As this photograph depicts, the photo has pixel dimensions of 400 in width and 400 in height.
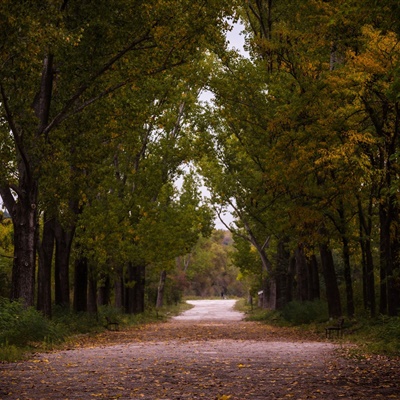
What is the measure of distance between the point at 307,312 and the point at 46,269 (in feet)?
39.8

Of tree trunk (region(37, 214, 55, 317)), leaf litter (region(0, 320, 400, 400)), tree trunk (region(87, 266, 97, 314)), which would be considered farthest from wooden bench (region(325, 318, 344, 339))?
tree trunk (region(87, 266, 97, 314))

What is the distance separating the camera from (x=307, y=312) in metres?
29.7

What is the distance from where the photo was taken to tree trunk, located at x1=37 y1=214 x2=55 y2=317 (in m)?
23.1

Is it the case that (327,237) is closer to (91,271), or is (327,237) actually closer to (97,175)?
(97,175)

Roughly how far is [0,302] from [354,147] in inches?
415

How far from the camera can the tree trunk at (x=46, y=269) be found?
75.8 ft

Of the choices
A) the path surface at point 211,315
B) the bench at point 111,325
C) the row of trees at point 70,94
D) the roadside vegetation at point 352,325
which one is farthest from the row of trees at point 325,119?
the path surface at point 211,315

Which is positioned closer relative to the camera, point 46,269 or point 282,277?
point 46,269

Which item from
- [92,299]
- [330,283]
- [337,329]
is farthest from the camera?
[92,299]

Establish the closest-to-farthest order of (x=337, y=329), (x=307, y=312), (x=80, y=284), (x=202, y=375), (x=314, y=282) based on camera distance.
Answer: (x=202, y=375) < (x=337, y=329) < (x=80, y=284) < (x=307, y=312) < (x=314, y=282)

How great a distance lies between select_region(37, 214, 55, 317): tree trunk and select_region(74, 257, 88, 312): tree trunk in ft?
11.9

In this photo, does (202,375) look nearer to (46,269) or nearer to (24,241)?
(24,241)

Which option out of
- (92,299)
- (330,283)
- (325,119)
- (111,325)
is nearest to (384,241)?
(325,119)

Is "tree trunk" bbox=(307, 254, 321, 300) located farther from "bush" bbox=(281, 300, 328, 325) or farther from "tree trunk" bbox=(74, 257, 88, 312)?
"tree trunk" bbox=(74, 257, 88, 312)
